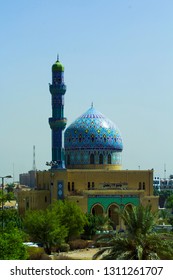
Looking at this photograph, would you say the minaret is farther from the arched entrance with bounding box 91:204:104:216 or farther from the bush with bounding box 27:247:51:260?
the bush with bounding box 27:247:51:260

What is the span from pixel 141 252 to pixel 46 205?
3603 centimetres

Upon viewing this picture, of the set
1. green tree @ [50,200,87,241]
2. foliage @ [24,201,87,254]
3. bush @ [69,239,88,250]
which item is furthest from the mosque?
foliage @ [24,201,87,254]

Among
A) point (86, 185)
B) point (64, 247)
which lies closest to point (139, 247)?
point (64, 247)

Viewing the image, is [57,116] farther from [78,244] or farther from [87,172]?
[78,244]

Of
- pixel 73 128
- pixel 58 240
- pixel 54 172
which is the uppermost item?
pixel 73 128

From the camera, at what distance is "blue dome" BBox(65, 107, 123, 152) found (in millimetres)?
58562

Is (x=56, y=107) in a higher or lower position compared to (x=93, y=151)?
higher

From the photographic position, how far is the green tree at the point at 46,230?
1526 inches

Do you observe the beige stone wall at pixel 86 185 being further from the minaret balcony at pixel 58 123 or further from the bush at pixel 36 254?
the bush at pixel 36 254

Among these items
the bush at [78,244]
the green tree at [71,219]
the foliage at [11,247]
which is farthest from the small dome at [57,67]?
the foliage at [11,247]

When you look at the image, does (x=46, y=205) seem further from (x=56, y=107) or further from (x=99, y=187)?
(x=56, y=107)
